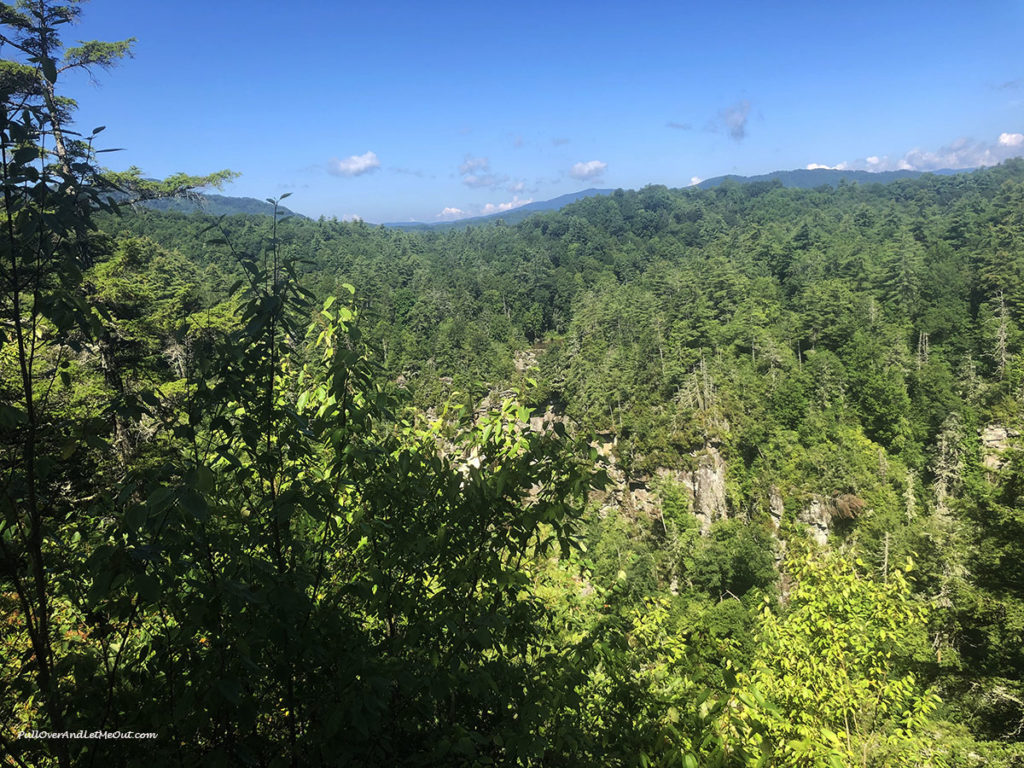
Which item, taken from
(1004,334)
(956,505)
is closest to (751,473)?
(956,505)

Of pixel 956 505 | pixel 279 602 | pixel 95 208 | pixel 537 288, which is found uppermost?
pixel 537 288

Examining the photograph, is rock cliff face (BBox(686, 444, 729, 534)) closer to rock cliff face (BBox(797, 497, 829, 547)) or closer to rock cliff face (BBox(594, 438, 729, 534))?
rock cliff face (BBox(594, 438, 729, 534))

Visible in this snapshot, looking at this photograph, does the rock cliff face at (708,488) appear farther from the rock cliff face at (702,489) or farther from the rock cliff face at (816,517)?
the rock cliff face at (816,517)

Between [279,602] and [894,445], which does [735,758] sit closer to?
[279,602]

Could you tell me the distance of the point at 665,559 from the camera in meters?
27.5

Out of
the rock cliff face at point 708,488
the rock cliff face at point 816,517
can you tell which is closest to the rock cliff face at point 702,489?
the rock cliff face at point 708,488

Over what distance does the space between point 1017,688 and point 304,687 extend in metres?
14.4

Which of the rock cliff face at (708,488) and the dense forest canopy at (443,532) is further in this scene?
the rock cliff face at (708,488)

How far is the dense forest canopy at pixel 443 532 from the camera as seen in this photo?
1607 mm

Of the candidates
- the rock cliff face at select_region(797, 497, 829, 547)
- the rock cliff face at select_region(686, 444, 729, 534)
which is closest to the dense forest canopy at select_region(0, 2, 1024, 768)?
the rock cliff face at select_region(797, 497, 829, 547)

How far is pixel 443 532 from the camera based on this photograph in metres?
2.10

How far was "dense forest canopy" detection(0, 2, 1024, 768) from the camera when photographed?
1607 mm

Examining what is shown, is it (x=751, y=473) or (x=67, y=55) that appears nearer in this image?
(x=67, y=55)

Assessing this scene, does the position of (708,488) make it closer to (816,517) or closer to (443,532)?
(816,517)
